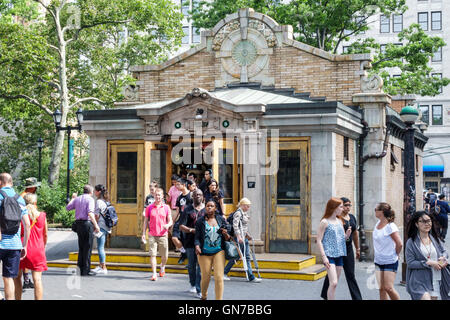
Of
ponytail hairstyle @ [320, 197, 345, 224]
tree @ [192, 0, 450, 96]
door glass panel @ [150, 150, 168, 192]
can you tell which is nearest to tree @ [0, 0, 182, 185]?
tree @ [192, 0, 450, 96]

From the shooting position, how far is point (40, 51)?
32844mm

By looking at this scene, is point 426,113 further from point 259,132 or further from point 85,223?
point 85,223

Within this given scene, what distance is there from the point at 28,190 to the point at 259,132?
7.04 metres

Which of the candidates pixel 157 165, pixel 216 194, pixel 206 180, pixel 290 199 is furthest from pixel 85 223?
pixel 290 199

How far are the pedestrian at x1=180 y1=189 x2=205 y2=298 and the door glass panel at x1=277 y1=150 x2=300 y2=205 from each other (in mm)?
5094

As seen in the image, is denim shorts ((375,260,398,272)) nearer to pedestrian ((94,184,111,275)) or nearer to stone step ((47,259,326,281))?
stone step ((47,259,326,281))

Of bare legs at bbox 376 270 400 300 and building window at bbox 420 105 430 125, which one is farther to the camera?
building window at bbox 420 105 430 125

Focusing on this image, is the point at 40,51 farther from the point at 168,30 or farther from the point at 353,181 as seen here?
the point at 353,181

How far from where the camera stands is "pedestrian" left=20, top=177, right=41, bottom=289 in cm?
1168

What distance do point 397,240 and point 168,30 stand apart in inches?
1074

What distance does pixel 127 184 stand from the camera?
18500 mm

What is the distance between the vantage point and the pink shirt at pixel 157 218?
1437cm
